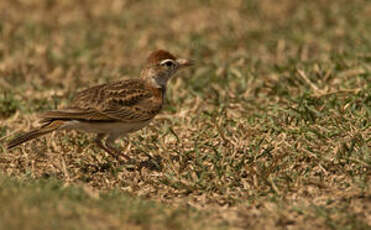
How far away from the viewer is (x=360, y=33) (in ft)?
33.1

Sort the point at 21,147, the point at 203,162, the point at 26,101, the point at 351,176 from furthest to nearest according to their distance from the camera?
the point at 26,101 → the point at 21,147 → the point at 203,162 → the point at 351,176

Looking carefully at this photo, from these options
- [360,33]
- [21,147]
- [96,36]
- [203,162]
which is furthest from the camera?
[96,36]

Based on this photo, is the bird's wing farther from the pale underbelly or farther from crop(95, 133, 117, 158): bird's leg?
crop(95, 133, 117, 158): bird's leg

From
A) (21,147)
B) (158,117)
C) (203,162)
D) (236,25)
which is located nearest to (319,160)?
(203,162)

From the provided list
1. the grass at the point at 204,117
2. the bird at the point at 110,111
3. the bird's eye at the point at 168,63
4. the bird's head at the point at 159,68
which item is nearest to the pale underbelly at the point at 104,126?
the bird at the point at 110,111

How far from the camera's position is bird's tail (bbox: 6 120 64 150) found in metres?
6.22

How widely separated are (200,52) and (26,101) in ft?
9.79

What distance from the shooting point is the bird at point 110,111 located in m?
6.36

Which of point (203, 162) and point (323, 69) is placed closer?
point (203, 162)

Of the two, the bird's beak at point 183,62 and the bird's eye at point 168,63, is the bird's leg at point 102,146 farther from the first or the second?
the bird's beak at point 183,62

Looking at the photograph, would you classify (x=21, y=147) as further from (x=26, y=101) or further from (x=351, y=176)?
(x=351, y=176)

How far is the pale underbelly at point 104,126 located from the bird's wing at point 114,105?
0.05 metres

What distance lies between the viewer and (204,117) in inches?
303

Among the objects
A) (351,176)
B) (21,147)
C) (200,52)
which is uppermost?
(200,52)
